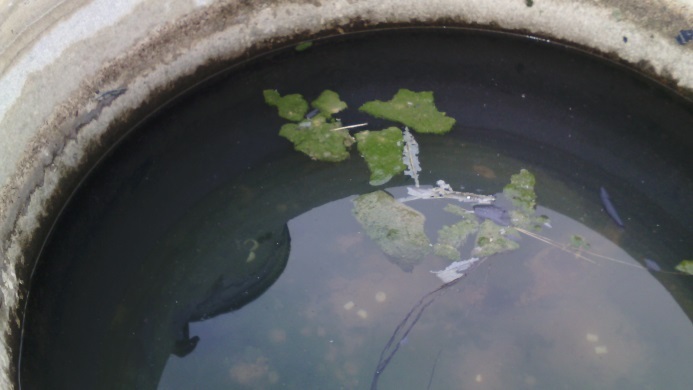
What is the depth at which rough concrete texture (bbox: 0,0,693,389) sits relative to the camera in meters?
2.72

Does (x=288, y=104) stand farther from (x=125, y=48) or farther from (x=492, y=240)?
(x=492, y=240)

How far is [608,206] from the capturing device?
295 centimetres

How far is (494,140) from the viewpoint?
3.21 meters

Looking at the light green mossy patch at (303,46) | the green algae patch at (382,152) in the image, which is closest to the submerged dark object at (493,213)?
the green algae patch at (382,152)

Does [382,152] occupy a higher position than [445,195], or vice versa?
[382,152]

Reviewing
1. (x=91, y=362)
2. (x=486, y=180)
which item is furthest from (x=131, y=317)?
(x=486, y=180)

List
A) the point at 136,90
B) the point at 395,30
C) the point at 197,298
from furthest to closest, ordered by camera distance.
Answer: the point at 395,30 → the point at 136,90 → the point at 197,298

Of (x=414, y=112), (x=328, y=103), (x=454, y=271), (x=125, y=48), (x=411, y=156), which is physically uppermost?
(x=125, y=48)

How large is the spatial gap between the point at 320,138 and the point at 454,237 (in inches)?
33.7

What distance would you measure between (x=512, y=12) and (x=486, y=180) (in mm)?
1073

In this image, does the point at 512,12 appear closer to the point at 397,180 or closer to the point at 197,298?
the point at 397,180

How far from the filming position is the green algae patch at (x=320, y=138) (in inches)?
A: 124

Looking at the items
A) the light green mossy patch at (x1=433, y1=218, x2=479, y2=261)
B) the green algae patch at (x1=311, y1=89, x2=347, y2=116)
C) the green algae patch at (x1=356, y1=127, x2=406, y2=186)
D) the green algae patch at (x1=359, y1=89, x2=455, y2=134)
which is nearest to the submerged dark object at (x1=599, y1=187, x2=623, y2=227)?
the light green mossy patch at (x1=433, y1=218, x2=479, y2=261)

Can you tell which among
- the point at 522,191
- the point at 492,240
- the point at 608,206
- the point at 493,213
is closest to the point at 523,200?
the point at 522,191
